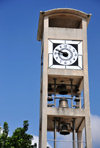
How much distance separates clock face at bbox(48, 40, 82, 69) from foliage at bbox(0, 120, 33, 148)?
633 centimetres

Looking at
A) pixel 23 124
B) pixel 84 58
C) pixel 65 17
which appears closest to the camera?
pixel 84 58

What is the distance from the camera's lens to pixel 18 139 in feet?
90.5

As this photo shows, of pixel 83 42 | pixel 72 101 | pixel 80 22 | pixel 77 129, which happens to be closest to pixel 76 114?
pixel 72 101

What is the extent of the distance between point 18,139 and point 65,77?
248 inches

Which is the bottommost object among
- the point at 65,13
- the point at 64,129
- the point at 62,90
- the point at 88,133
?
the point at 88,133

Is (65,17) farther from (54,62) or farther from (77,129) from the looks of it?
(77,129)

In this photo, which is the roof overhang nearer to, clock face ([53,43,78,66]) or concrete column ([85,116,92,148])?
clock face ([53,43,78,66])

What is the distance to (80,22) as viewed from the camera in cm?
2697

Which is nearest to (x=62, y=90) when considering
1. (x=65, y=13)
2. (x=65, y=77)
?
(x=65, y=77)

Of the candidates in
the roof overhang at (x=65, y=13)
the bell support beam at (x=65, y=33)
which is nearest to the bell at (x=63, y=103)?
the bell support beam at (x=65, y=33)

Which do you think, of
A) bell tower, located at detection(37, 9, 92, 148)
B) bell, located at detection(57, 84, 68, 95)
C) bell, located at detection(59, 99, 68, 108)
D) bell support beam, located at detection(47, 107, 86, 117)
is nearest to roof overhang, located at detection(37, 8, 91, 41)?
bell tower, located at detection(37, 9, 92, 148)

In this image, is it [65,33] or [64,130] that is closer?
[64,130]

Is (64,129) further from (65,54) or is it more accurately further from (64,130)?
(65,54)

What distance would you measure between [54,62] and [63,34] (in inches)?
88.5
